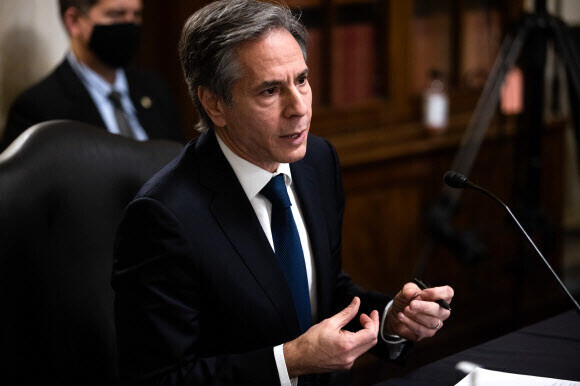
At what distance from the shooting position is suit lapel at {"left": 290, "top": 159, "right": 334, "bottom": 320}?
1470 millimetres

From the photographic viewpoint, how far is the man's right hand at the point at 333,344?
1159 mm

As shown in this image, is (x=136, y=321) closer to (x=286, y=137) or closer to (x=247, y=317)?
(x=247, y=317)

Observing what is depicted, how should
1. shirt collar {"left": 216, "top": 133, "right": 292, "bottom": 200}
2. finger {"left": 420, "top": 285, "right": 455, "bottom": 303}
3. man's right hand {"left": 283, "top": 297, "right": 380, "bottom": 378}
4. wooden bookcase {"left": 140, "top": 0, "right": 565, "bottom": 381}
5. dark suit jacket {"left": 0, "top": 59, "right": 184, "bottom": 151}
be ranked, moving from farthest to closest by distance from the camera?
wooden bookcase {"left": 140, "top": 0, "right": 565, "bottom": 381} < dark suit jacket {"left": 0, "top": 59, "right": 184, "bottom": 151} < shirt collar {"left": 216, "top": 133, "right": 292, "bottom": 200} < finger {"left": 420, "top": 285, "right": 455, "bottom": 303} < man's right hand {"left": 283, "top": 297, "right": 380, "bottom": 378}

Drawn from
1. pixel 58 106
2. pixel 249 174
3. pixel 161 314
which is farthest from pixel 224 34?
pixel 58 106

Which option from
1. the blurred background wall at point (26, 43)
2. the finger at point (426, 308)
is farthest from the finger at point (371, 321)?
the blurred background wall at point (26, 43)

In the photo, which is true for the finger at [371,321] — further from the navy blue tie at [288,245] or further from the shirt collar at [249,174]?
the shirt collar at [249,174]

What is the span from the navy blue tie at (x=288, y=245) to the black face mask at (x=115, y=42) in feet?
4.30

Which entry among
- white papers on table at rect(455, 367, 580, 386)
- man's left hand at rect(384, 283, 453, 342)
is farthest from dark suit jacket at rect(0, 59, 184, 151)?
white papers on table at rect(455, 367, 580, 386)

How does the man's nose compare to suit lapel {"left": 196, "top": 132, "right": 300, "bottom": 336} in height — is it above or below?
above

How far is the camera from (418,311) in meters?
1.29

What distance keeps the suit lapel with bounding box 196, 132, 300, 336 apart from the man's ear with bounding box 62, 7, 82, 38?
1352mm

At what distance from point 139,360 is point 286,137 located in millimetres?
448

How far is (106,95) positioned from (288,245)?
1387mm

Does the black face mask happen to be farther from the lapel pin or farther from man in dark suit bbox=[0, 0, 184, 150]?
the lapel pin
